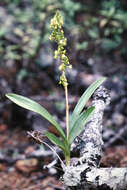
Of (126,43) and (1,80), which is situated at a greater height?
(126,43)

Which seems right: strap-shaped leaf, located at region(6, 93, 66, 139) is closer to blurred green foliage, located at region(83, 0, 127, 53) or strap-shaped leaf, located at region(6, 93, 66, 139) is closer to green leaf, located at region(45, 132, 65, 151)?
green leaf, located at region(45, 132, 65, 151)

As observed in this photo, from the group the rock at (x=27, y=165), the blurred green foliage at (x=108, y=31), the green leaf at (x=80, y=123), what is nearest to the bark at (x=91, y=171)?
the green leaf at (x=80, y=123)

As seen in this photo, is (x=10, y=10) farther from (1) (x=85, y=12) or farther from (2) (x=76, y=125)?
(2) (x=76, y=125)

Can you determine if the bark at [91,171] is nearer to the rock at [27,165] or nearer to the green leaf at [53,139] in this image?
the green leaf at [53,139]

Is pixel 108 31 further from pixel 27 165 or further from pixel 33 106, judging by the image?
pixel 33 106

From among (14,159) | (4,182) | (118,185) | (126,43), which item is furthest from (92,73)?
(118,185)
